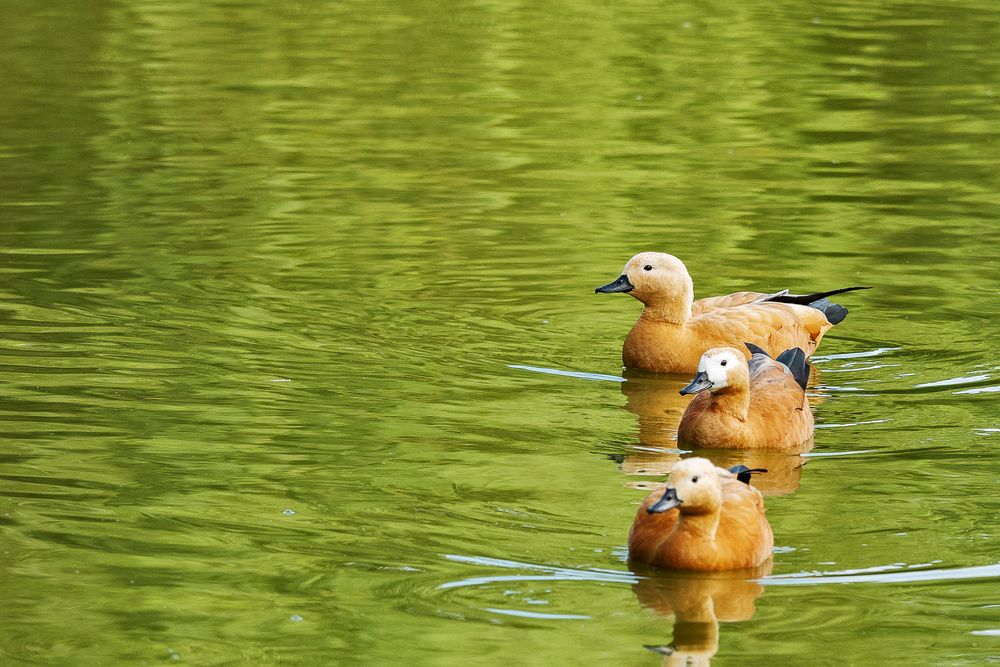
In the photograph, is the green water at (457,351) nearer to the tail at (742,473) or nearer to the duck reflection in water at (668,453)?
the duck reflection in water at (668,453)

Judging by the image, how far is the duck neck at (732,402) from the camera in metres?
9.94

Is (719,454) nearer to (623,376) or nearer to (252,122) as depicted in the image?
(623,376)

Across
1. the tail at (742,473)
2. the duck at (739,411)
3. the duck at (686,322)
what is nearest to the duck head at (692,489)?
the tail at (742,473)

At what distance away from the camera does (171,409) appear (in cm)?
1068

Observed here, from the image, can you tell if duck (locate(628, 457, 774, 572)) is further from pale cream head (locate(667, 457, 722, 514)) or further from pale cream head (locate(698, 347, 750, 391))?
pale cream head (locate(698, 347, 750, 391))

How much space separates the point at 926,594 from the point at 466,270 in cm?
702

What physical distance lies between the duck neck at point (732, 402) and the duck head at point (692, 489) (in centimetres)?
214

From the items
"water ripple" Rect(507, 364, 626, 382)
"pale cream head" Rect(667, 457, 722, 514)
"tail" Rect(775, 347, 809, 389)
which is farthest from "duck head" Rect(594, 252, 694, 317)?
"pale cream head" Rect(667, 457, 722, 514)

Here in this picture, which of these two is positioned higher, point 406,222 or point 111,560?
point 111,560

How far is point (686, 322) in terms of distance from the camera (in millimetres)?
12086

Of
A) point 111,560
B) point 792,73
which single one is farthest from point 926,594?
point 792,73

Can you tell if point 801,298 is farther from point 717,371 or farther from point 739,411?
point 717,371

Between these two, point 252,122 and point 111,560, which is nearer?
point 111,560

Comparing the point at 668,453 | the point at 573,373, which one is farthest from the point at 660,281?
the point at 668,453
